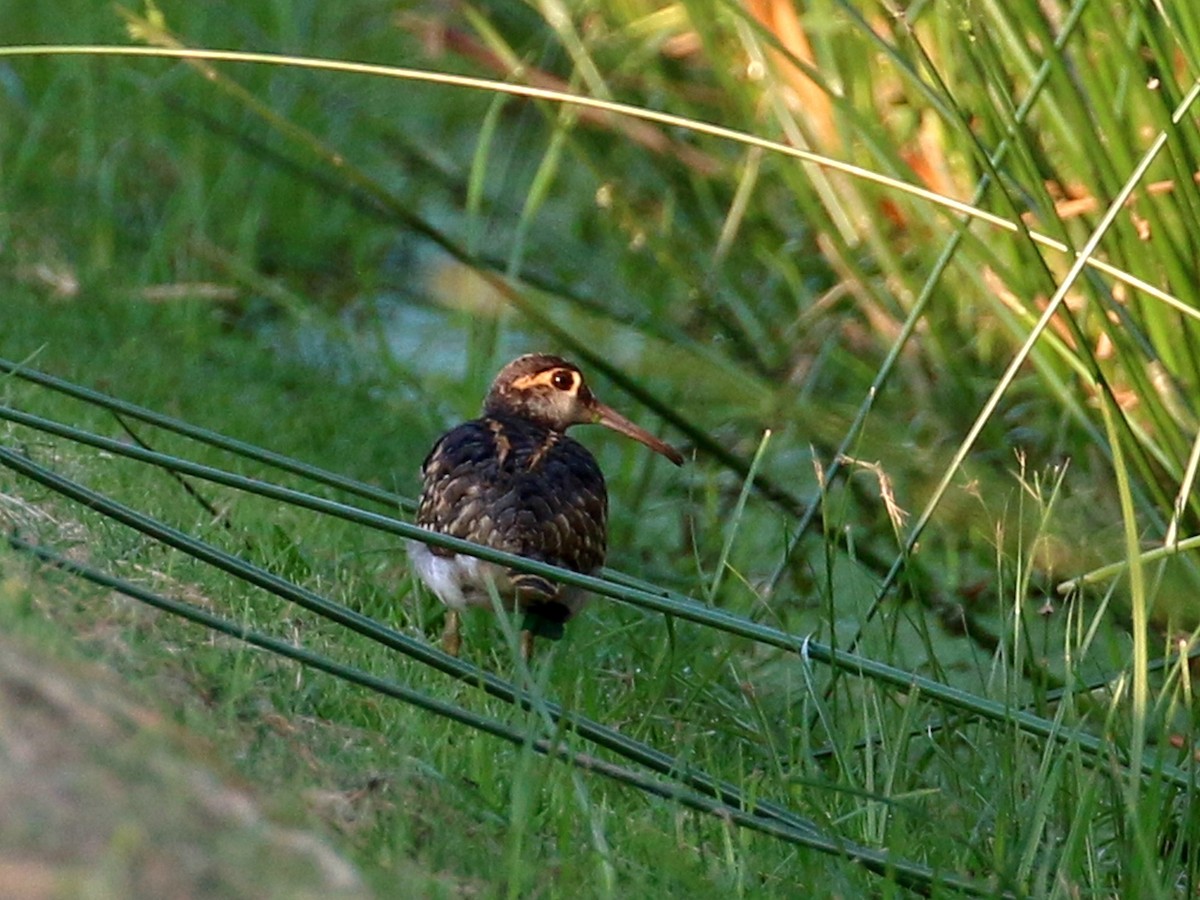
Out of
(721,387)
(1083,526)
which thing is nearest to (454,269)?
(721,387)

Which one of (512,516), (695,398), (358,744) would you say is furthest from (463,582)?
(695,398)

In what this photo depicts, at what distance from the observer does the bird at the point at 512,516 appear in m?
4.11

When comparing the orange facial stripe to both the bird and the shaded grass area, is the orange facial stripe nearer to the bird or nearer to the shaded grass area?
the bird

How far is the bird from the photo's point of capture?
13.5ft

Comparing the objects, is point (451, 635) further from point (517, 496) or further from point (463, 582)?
point (517, 496)

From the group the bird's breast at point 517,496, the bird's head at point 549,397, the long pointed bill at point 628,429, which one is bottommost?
the long pointed bill at point 628,429

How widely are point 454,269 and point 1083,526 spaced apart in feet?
11.6

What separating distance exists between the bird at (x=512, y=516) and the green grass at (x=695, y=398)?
13 cm

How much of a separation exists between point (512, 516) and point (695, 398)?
4.68 ft

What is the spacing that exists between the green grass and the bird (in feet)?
0.43

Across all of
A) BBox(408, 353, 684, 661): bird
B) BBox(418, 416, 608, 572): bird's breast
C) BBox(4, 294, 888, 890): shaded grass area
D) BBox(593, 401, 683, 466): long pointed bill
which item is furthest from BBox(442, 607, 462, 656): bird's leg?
BBox(593, 401, 683, 466): long pointed bill

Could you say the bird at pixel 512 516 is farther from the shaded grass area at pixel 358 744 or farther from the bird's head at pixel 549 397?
the bird's head at pixel 549 397

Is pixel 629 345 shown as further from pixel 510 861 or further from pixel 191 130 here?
pixel 510 861

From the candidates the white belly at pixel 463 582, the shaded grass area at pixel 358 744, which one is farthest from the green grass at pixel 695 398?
the white belly at pixel 463 582
